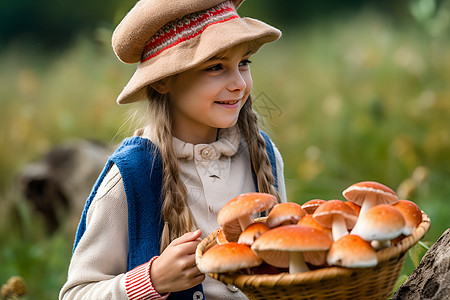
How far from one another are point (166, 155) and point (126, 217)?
27 cm

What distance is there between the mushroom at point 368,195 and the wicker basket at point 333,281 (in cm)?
12

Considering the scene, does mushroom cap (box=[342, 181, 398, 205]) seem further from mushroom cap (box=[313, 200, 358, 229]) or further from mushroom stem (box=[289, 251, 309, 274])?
mushroom stem (box=[289, 251, 309, 274])

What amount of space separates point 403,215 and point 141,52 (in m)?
1.22

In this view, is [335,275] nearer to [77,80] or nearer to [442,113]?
[442,113]

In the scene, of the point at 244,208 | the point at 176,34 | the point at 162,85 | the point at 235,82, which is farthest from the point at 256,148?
the point at 244,208

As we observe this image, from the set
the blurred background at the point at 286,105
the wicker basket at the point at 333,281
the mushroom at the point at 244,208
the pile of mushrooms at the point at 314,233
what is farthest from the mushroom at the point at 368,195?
the blurred background at the point at 286,105

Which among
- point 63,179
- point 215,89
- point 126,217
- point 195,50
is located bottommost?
point 63,179

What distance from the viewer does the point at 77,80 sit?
19.1 feet

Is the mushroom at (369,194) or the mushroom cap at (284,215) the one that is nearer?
the mushroom at (369,194)

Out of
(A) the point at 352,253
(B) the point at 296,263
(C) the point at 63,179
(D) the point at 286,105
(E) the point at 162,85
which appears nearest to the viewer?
(A) the point at 352,253

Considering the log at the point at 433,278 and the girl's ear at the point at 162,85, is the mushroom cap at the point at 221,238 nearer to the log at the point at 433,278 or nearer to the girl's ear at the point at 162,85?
the log at the point at 433,278

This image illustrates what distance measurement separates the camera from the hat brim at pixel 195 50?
2080 mm

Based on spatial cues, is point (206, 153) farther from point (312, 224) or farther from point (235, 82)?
point (312, 224)

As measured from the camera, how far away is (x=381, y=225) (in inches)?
57.6
